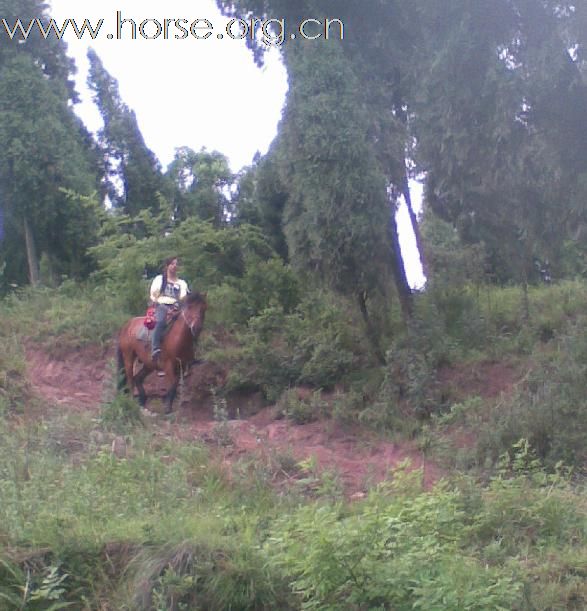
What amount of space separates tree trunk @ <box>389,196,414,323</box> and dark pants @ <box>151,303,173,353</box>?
3.78m

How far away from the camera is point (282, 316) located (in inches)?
671

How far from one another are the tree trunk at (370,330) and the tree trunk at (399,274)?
0.57 metres

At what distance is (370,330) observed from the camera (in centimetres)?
1628

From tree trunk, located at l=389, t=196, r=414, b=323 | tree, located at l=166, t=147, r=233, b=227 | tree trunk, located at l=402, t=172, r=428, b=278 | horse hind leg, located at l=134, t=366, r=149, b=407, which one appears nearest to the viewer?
horse hind leg, located at l=134, t=366, r=149, b=407

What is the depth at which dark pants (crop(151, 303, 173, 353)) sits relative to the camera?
14484 mm

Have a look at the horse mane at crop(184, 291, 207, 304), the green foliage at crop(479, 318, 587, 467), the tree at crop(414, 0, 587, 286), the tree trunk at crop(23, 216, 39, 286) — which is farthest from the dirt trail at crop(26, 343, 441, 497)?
the tree trunk at crop(23, 216, 39, 286)

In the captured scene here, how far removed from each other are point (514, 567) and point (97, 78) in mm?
23060

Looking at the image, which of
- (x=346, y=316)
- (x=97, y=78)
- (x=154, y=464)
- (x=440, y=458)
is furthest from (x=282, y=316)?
(x=97, y=78)

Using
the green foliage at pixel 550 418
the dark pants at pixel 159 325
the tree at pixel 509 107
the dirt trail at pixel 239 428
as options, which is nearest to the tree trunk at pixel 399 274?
the tree at pixel 509 107

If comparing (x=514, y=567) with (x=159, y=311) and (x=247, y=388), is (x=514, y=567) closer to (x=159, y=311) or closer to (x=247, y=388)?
(x=159, y=311)

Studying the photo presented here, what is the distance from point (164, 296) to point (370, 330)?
360cm

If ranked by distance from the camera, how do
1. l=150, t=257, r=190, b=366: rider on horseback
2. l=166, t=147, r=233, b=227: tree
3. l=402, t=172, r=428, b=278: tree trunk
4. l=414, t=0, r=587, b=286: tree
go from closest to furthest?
l=414, t=0, r=587, b=286: tree, l=150, t=257, r=190, b=366: rider on horseback, l=402, t=172, r=428, b=278: tree trunk, l=166, t=147, r=233, b=227: tree

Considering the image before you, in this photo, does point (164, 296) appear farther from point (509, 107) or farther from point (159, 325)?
point (509, 107)

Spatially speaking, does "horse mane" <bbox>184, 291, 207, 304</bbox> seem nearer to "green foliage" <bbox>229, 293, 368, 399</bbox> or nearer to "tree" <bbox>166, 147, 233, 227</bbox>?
"green foliage" <bbox>229, 293, 368, 399</bbox>
